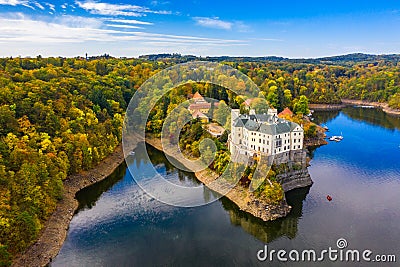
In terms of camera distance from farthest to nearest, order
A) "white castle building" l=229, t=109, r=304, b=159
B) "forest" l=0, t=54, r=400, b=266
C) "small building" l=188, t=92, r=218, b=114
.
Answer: "small building" l=188, t=92, r=218, b=114 < "white castle building" l=229, t=109, r=304, b=159 < "forest" l=0, t=54, r=400, b=266

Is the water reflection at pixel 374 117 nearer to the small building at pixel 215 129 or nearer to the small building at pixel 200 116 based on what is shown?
the small building at pixel 215 129

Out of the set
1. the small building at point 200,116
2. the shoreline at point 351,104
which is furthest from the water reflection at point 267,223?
the shoreline at point 351,104

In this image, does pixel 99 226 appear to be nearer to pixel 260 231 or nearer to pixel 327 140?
pixel 260 231

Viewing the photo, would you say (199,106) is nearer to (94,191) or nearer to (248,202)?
(94,191)

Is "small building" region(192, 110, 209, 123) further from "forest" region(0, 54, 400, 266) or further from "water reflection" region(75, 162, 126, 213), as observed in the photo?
"water reflection" region(75, 162, 126, 213)

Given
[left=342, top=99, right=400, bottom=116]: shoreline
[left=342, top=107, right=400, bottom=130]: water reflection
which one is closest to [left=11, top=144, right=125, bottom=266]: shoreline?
[left=342, top=107, right=400, bottom=130]: water reflection
